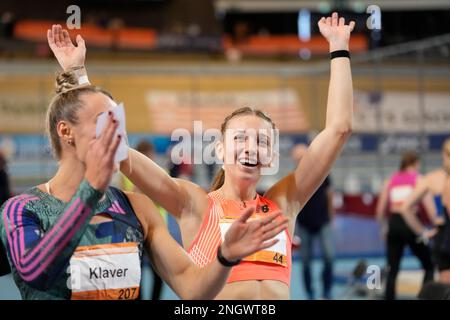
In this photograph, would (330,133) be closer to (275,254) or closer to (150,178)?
(275,254)

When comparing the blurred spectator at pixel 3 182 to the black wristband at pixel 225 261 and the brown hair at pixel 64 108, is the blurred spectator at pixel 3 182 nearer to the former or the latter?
the brown hair at pixel 64 108

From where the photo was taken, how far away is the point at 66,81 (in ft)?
7.89

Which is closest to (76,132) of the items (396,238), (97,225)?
(97,225)

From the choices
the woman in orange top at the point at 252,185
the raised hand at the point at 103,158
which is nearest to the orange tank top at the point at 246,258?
the woman in orange top at the point at 252,185

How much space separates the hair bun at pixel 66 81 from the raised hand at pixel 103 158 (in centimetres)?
50

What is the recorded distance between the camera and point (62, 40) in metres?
2.86

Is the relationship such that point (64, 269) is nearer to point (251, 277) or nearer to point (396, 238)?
point (251, 277)

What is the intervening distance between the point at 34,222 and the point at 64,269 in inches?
6.1

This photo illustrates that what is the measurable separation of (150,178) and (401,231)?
618cm

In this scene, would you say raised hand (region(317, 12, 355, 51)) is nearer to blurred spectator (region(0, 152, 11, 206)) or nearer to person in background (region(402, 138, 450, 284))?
person in background (region(402, 138, 450, 284))

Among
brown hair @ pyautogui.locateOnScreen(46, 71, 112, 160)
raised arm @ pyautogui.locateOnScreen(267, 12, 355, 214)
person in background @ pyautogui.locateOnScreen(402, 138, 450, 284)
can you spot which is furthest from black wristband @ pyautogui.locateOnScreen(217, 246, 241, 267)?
person in background @ pyautogui.locateOnScreen(402, 138, 450, 284)

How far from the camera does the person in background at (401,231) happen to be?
8.27m

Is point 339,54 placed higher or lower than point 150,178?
higher

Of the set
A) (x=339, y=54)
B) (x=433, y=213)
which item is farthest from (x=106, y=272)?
(x=433, y=213)
